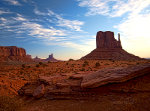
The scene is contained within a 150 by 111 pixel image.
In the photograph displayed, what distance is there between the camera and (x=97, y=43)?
8538cm

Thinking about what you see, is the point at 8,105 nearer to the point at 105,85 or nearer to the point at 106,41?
the point at 105,85

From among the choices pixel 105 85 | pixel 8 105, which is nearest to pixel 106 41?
pixel 105 85

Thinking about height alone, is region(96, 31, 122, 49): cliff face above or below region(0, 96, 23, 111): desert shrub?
above

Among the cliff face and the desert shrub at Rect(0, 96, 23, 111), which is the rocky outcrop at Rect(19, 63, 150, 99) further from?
the cliff face

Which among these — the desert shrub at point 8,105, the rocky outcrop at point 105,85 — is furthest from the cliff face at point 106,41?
the desert shrub at point 8,105

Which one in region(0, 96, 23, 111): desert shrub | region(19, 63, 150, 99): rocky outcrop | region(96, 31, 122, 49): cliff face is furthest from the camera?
region(96, 31, 122, 49): cliff face

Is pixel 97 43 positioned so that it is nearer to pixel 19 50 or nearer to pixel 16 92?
pixel 16 92

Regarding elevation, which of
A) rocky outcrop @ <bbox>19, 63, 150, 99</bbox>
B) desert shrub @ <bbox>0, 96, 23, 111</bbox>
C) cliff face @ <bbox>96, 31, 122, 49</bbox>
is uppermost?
cliff face @ <bbox>96, 31, 122, 49</bbox>

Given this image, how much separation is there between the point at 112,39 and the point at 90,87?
85459 mm

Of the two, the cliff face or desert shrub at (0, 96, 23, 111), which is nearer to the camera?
desert shrub at (0, 96, 23, 111)

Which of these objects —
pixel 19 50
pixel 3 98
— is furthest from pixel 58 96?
pixel 19 50

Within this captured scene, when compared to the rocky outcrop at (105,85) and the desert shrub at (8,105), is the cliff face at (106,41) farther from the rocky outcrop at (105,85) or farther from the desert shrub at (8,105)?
the desert shrub at (8,105)

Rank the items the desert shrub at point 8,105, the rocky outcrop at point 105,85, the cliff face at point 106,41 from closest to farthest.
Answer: the desert shrub at point 8,105, the rocky outcrop at point 105,85, the cliff face at point 106,41

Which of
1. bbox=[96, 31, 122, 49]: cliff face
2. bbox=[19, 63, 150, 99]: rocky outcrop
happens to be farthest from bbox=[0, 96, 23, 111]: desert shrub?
bbox=[96, 31, 122, 49]: cliff face
